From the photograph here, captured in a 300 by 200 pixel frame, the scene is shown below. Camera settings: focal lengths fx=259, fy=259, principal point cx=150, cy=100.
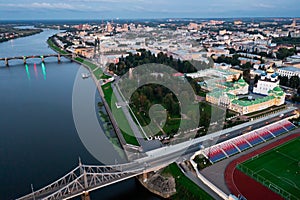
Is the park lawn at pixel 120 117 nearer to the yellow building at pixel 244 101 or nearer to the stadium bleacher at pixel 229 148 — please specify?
the stadium bleacher at pixel 229 148

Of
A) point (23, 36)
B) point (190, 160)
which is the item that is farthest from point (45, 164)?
point (23, 36)

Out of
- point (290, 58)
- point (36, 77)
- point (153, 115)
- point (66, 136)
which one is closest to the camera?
point (66, 136)

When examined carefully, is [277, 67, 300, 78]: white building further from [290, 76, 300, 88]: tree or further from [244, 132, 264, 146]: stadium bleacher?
[244, 132, 264, 146]: stadium bleacher

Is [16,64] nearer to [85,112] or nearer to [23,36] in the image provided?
[85,112]

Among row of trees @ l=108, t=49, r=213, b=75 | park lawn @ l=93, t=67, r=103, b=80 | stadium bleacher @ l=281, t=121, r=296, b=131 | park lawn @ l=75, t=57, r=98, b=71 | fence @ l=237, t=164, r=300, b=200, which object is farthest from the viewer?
park lawn @ l=75, t=57, r=98, b=71

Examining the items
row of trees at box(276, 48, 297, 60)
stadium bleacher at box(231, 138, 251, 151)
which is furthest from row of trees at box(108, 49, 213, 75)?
stadium bleacher at box(231, 138, 251, 151)

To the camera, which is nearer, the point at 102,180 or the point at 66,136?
the point at 102,180
